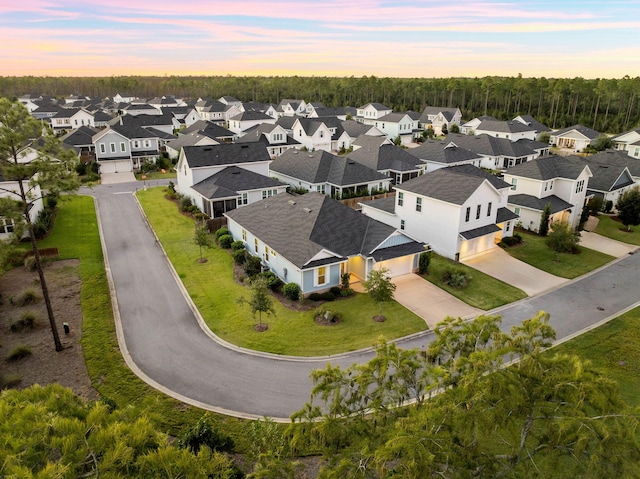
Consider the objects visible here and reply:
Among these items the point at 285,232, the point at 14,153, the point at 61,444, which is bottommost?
the point at 285,232

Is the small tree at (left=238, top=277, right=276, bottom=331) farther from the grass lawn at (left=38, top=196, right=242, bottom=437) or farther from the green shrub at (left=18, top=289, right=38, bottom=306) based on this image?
the green shrub at (left=18, top=289, right=38, bottom=306)

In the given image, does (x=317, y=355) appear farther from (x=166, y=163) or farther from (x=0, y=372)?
(x=166, y=163)

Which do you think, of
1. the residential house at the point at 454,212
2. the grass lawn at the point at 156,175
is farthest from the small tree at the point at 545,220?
the grass lawn at the point at 156,175

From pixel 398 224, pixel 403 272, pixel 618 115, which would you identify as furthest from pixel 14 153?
pixel 618 115

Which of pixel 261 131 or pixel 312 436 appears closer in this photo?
pixel 312 436

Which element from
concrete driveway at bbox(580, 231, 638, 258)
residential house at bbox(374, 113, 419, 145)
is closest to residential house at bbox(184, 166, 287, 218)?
concrete driveway at bbox(580, 231, 638, 258)

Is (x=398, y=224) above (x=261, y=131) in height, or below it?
below

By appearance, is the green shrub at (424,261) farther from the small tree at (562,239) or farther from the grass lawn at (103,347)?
the grass lawn at (103,347)
